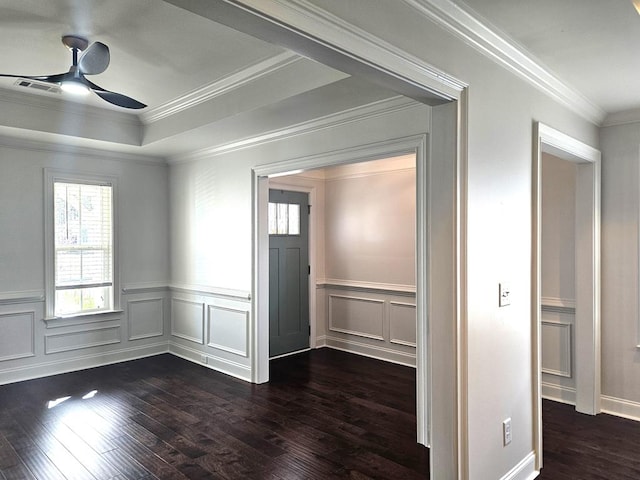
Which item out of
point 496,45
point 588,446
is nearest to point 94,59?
point 496,45

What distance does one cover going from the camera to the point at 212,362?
16.7 ft

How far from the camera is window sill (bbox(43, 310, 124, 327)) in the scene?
4.86 metres

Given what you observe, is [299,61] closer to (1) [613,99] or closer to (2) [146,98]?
(2) [146,98]

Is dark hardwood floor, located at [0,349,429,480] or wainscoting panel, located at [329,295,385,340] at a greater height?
wainscoting panel, located at [329,295,385,340]

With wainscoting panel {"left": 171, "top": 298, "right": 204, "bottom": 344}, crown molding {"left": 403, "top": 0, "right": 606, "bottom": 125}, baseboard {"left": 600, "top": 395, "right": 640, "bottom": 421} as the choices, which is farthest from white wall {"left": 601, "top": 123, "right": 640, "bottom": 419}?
wainscoting panel {"left": 171, "top": 298, "right": 204, "bottom": 344}

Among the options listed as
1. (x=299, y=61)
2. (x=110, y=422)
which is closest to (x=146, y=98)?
(x=299, y=61)

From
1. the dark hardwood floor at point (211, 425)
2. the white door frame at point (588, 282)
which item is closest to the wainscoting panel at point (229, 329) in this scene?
the dark hardwood floor at point (211, 425)

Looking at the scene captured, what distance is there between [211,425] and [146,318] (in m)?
2.51

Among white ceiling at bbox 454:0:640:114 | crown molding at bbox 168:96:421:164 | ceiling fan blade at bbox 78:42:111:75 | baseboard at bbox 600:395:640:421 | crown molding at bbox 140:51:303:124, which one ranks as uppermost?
crown molding at bbox 140:51:303:124

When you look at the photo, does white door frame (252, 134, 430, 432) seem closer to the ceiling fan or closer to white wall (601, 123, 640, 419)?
the ceiling fan

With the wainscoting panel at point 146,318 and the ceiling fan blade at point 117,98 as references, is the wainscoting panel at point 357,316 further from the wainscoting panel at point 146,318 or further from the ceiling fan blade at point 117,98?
the ceiling fan blade at point 117,98

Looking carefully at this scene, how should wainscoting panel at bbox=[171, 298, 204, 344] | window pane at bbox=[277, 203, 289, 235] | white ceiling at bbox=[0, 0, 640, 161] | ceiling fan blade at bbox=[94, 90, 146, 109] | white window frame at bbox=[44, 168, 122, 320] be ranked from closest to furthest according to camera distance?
white ceiling at bbox=[0, 0, 640, 161]
ceiling fan blade at bbox=[94, 90, 146, 109]
white window frame at bbox=[44, 168, 122, 320]
wainscoting panel at bbox=[171, 298, 204, 344]
window pane at bbox=[277, 203, 289, 235]

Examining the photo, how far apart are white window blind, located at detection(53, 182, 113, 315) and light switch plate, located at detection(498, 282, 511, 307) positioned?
450 centimetres

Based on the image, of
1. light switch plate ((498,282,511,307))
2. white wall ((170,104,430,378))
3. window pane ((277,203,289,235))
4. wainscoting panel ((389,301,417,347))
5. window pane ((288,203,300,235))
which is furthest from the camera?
window pane ((288,203,300,235))
